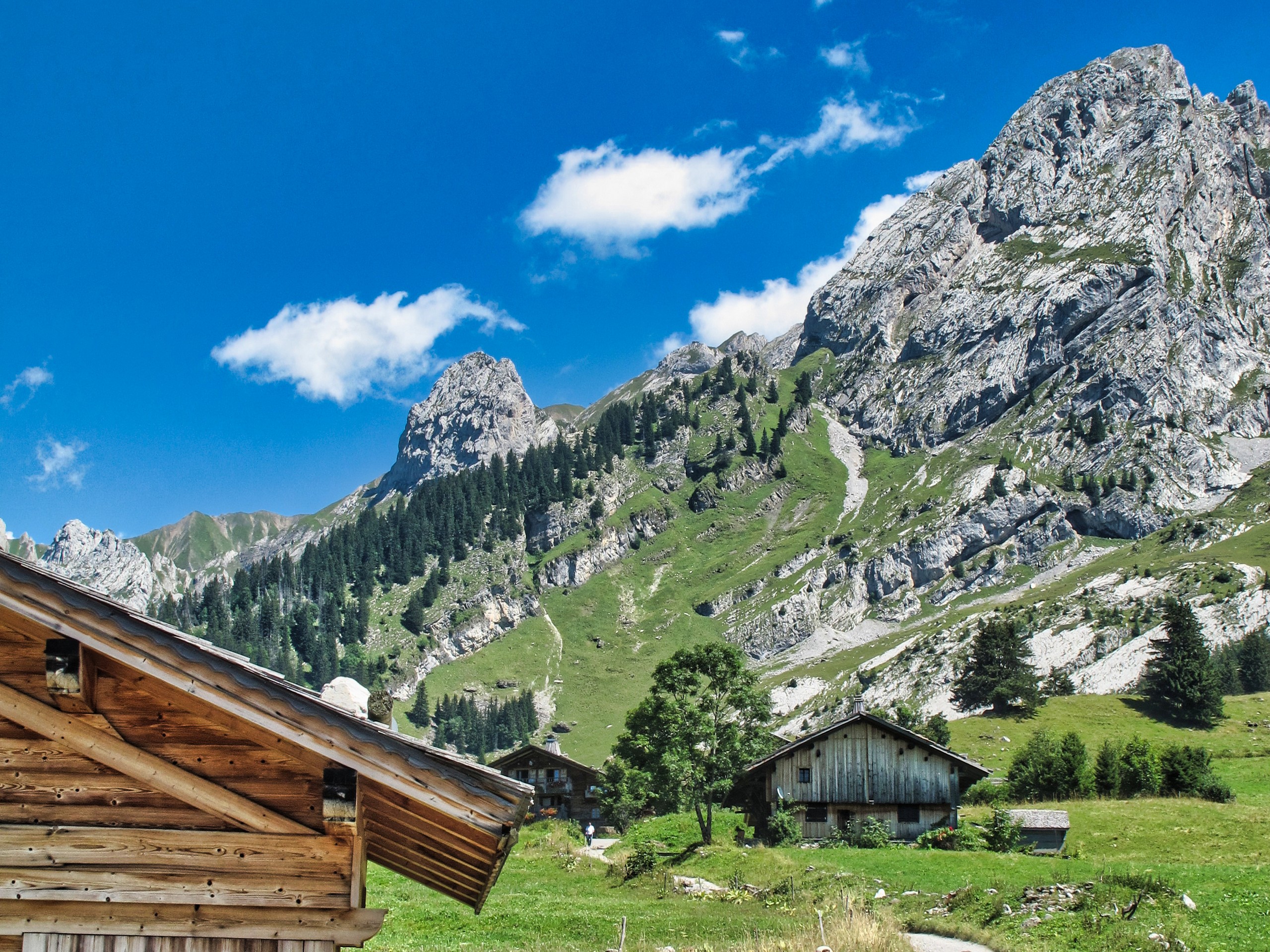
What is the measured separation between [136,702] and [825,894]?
26931 mm

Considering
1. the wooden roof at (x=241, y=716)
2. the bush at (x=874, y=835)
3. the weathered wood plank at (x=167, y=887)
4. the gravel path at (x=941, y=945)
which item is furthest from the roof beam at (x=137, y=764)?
the bush at (x=874, y=835)

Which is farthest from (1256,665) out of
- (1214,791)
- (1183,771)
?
(1214,791)

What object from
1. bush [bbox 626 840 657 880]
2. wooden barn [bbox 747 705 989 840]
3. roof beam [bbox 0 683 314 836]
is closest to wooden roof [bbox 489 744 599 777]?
wooden barn [bbox 747 705 989 840]

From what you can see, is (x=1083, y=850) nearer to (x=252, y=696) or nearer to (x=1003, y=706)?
(x=252, y=696)

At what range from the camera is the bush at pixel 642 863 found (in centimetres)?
3706

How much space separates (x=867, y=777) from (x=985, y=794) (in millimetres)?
12716

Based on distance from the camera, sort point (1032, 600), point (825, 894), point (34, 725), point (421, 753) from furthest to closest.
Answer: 1. point (1032, 600)
2. point (825, 894)
3. point (34, 725)
4. point (421, 753)

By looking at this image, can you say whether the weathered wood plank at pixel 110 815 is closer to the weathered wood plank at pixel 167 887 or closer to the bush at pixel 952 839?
the weathered wood plank at pixel 167 887

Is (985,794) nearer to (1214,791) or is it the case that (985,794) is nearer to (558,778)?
(1214,791)

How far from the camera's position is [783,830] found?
4922cm

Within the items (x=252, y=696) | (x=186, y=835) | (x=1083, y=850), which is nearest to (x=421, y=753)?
(x=252, y=696)

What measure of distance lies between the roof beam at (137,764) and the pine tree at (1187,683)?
94.0 metres

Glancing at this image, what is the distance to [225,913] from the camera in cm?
666

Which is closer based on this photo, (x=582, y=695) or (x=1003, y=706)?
(x=1003, y=706)
